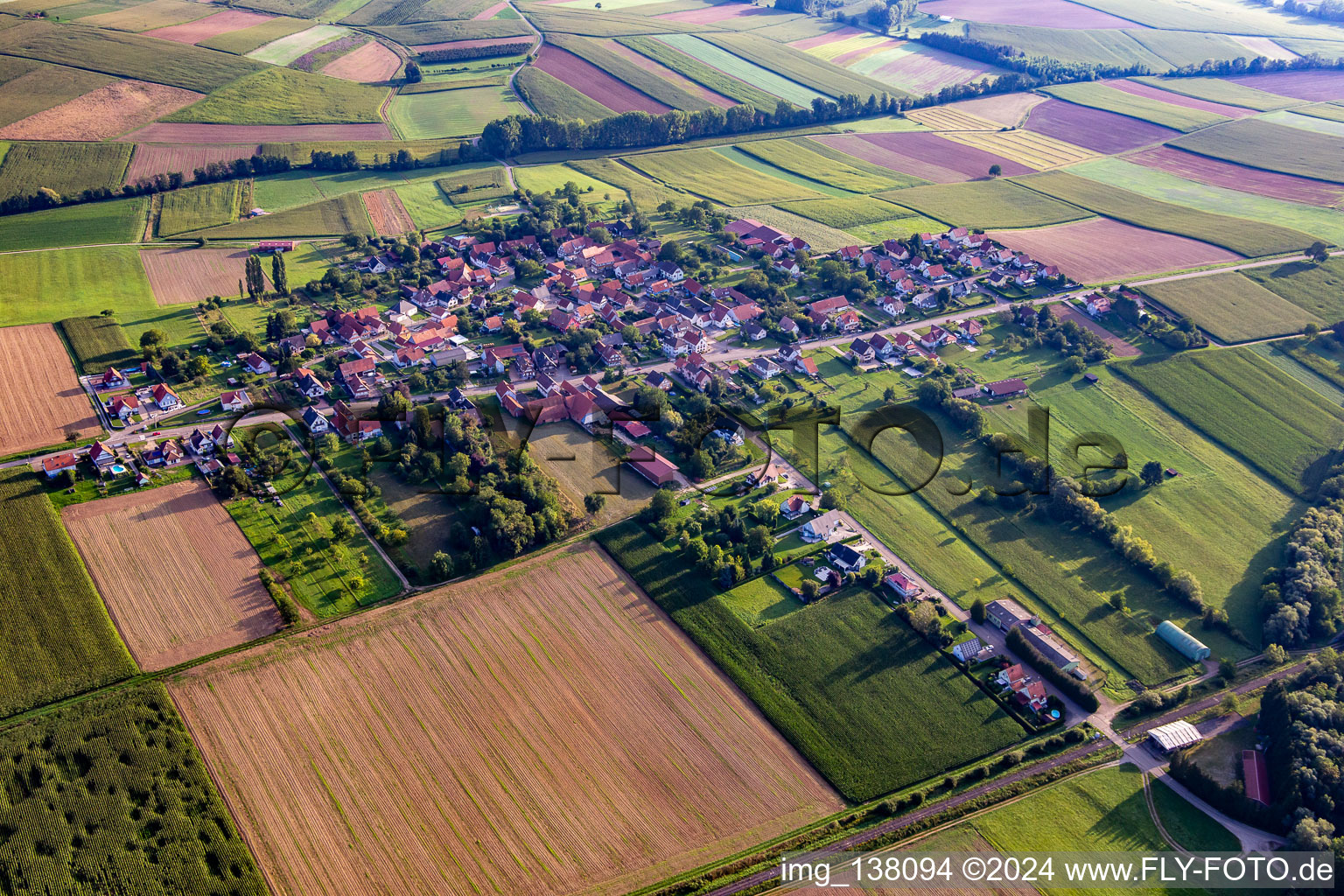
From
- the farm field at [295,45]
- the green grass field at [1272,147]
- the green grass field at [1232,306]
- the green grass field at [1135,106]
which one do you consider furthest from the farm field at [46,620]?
the green grass field at [1135,106]

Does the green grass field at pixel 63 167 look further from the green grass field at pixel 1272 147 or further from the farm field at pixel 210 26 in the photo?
the green grass field at pixel 1272 147

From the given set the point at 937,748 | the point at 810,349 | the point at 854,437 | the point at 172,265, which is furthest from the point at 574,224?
the point at 937,748

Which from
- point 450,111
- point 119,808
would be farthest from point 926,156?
point 119,808

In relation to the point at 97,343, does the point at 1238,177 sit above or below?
below

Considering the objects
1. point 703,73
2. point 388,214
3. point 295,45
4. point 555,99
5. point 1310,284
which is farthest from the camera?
point 703,73

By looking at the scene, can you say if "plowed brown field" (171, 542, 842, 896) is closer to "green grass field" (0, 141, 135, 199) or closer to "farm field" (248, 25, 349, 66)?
"green grass field" (0, 141, 135, 199)

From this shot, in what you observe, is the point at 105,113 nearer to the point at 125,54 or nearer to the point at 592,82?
the point at 125,54
